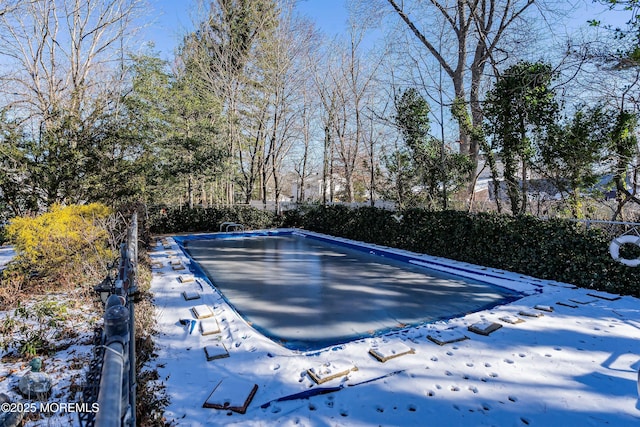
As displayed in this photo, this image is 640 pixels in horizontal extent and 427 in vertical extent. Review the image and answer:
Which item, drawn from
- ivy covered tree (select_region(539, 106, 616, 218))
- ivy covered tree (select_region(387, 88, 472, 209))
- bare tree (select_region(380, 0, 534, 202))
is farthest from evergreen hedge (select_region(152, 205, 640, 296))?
bare tree (select_region(380, 0, 534, 202))

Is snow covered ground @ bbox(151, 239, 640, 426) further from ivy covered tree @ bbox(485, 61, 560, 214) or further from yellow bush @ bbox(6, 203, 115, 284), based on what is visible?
ivy covered tree @ bbox(485, 61, 560, 214)

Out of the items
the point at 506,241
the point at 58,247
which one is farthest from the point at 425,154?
the point at 58,247

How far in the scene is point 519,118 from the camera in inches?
274

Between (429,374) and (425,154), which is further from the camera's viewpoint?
(425,154)

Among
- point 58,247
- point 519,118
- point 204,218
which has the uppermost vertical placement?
point 519,118

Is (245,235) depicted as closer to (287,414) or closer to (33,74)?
(33,74)

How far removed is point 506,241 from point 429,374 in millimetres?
4296

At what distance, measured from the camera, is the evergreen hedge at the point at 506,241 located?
478cm

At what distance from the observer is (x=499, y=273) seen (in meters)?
5.80

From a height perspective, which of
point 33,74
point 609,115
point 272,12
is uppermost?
point 272,12

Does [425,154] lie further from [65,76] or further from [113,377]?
[65,76]

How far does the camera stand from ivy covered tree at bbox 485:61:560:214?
21.5ft

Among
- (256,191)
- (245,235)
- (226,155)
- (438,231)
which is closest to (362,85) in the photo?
(226,155)

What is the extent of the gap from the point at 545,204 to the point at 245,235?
29.8 feet
